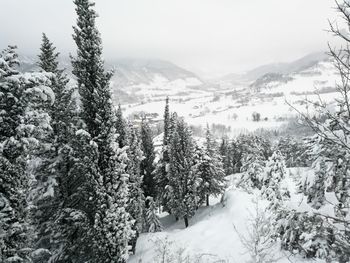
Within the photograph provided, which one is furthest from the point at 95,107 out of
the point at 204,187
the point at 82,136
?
the point at 204,187

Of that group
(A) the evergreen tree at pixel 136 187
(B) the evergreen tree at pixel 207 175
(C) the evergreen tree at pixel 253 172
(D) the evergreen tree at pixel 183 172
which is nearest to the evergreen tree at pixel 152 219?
(A) the evergreen tree at pixel 136 187

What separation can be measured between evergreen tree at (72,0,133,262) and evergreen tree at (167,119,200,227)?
18123mm

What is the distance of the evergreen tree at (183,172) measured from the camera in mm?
35656

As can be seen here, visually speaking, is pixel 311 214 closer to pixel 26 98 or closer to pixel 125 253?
pixel 26 98

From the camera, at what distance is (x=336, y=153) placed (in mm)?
7539

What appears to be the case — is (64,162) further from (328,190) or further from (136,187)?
(328,190)

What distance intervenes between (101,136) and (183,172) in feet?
64.6

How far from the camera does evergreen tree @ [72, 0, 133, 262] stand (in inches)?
670

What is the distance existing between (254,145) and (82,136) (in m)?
28.7

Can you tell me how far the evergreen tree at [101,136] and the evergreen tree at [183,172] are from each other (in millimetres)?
18123

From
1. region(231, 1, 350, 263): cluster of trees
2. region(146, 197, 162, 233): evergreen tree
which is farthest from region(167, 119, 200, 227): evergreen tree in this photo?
region(231, 1, 350, 263): cluster of trees

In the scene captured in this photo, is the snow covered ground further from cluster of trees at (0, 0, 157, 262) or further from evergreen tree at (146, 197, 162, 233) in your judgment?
cluster of trees at (0, 0, 157, 262)

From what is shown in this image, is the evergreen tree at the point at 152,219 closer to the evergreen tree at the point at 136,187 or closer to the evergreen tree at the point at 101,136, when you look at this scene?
the evergreen tree at the point at 136,187

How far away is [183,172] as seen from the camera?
118 ft
